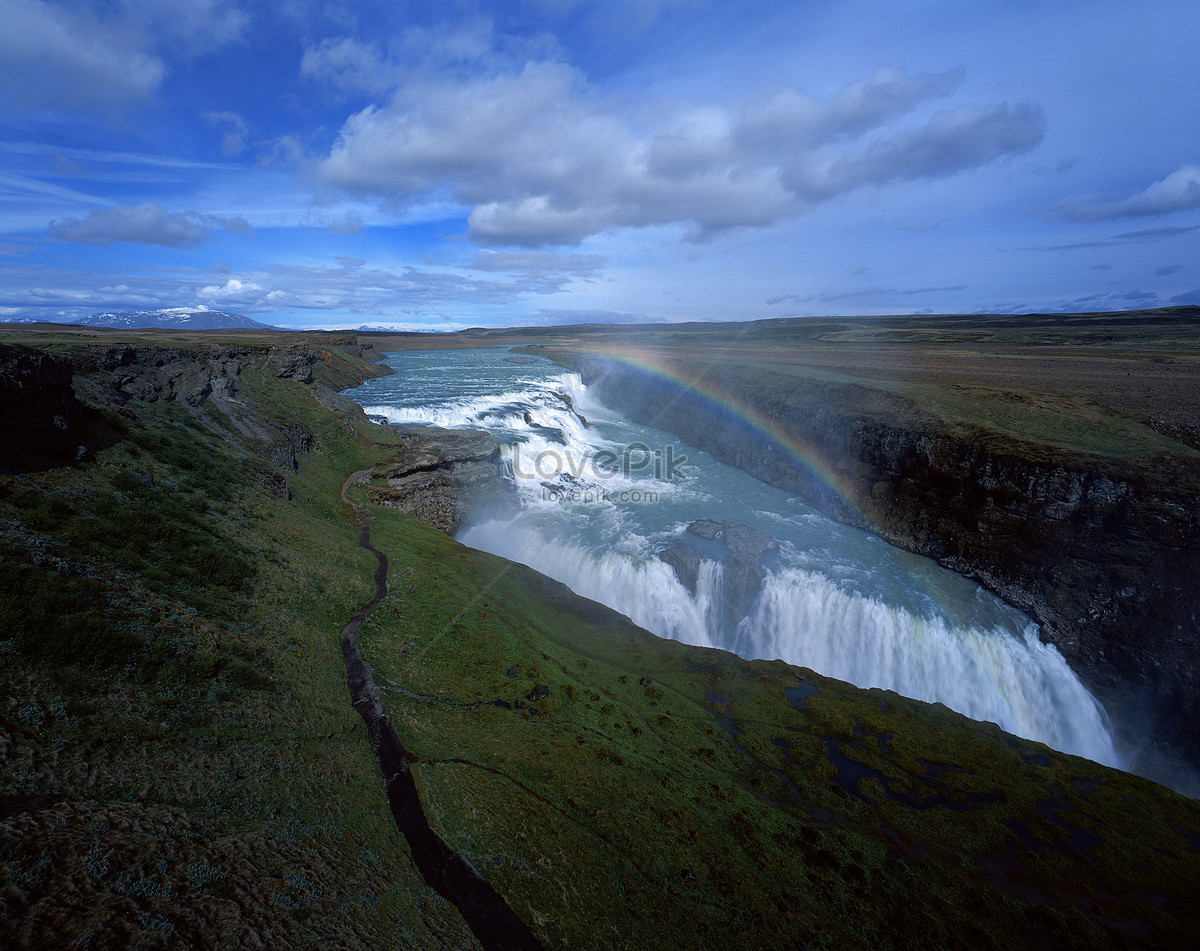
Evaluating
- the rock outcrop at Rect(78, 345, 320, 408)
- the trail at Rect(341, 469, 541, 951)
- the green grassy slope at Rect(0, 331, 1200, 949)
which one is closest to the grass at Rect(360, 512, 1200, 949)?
the green grassy slope at Rect(0, 331, 1200, 949)

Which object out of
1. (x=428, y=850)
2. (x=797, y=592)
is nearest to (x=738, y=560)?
(x=797, y=592)

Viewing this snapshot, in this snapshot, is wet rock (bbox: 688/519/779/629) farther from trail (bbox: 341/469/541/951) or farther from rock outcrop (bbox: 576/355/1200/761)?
trail (bbox: 341/469/541/951)

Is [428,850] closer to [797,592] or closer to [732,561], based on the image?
[732,561]

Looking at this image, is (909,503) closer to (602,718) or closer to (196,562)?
(602,718)

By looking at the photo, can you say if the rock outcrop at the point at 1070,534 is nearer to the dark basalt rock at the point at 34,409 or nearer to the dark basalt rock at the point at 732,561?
the dark basalt rock at the point at 732,561

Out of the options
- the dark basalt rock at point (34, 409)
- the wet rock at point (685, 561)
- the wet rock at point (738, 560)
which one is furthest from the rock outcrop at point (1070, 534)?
Answer: the dark basalt rock at point (34, 409)

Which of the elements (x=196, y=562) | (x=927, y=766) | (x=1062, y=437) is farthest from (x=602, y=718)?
(x=1062, y=437)
